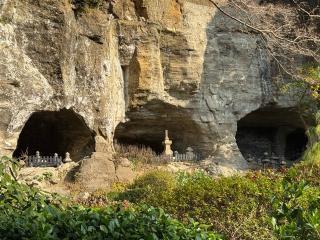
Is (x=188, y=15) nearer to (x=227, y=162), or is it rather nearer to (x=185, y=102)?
(x=185, y=102)

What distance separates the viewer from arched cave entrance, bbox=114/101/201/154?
19297 mm

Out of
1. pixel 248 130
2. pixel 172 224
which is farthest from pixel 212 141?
pixel 172 224

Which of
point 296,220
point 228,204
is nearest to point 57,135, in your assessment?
point 228,204

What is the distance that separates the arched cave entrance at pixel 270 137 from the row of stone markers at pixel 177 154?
4499 mm

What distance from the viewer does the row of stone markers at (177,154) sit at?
19.2 metres

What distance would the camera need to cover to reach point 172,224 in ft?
11.1

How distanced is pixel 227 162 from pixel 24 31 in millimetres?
8645

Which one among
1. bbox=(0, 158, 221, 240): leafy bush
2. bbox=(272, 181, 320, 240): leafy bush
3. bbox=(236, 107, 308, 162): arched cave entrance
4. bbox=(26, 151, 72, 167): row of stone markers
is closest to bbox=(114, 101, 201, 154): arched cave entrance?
bbox=(26, 151, 72, 167): row of stone markers

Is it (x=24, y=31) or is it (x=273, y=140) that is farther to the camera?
(x=273, y=140)

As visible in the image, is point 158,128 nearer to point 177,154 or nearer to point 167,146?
point 167,146

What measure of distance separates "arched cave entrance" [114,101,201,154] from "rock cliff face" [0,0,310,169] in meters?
0.04

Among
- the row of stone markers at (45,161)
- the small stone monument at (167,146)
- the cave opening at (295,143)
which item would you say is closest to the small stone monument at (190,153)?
the small stone monument at (167,146)

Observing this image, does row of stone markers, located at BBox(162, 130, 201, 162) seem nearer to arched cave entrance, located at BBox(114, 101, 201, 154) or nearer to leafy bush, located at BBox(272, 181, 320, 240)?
arched cave entrance, located at BBox(114, 101, 201, 154)

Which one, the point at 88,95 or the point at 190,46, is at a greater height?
the point at 190,46
